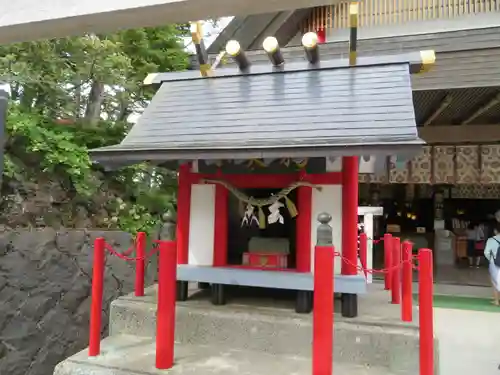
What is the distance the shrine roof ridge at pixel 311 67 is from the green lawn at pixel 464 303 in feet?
18.9

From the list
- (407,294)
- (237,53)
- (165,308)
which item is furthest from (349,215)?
(237,53)

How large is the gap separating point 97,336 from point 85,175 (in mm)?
3973

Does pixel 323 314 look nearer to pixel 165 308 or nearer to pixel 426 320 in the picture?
pixel 426 320

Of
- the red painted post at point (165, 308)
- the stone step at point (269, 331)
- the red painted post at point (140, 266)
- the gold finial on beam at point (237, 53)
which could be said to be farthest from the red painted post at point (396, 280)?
the red painted post at point (140, 266)

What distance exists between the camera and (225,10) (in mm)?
2771

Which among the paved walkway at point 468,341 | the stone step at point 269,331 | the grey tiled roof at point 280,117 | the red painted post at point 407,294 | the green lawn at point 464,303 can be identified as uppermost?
the grey tiled roof at point 280,117

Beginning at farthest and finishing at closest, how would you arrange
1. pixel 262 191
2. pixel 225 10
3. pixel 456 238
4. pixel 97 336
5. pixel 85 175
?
pixel 456 238, pixel 85 175, pixel 262 191, pixel 97 336, pixel 225 10

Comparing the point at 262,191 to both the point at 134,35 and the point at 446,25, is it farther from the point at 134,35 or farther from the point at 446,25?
the point at 446,25

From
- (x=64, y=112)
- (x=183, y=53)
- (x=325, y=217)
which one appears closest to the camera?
(x=325, y=217)

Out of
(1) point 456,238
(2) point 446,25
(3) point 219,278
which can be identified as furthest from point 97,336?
(1) point 456,238

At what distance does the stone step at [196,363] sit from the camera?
11.8 feet

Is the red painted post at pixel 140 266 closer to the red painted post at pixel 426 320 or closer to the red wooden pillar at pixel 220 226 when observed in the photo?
the red wooden pillar at pixel 220 226

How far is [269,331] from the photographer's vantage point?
4.08 meters

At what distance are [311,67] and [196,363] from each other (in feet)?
11.1
